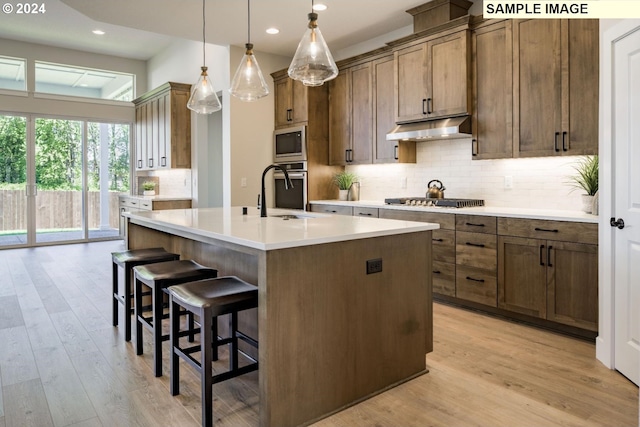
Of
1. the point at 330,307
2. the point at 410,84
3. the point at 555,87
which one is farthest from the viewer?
the point at 410,84

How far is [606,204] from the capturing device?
270 cm

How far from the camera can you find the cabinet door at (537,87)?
3.45m

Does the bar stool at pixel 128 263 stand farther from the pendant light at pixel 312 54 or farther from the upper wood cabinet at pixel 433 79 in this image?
the upper wood cabinet at pixel 433 79

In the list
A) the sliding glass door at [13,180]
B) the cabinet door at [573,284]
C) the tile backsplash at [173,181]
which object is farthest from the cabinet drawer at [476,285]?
the sliding glass door at [13,180]

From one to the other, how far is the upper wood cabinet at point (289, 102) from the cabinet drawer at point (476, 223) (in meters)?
2.54

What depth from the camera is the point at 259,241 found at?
1.97 metres

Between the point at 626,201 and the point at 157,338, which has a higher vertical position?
the point at 626,201

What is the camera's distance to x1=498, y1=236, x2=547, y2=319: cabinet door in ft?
11.0

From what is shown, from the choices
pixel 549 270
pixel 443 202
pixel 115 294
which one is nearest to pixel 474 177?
pixel 443 202

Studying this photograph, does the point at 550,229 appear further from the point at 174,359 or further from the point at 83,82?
the point at 83,82

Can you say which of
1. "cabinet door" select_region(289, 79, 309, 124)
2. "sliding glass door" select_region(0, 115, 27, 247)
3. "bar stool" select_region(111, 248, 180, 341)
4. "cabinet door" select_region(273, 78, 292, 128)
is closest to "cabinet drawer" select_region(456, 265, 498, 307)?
"bar stool" select_region(111, 248, 180, 341)

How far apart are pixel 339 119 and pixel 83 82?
5502 mm

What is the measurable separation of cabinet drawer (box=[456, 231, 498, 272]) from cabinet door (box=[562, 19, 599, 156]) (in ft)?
2.97

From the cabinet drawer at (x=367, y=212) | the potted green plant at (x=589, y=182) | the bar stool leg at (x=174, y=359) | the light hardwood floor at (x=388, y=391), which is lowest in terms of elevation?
the light hardwood floor at (x=388, y=391)
